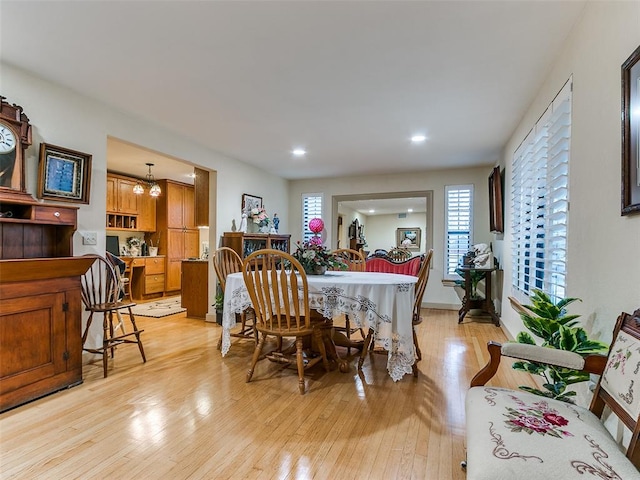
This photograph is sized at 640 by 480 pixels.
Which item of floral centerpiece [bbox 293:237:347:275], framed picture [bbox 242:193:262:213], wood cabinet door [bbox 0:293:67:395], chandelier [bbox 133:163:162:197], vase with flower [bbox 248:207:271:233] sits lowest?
wood cabinet door [bbox 0:293:67:395]

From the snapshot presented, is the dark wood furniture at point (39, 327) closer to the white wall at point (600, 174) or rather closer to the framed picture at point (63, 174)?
the framed picture at point (63, 174)

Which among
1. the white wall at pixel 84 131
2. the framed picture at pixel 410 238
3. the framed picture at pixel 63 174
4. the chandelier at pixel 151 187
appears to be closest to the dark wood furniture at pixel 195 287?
the white wall at pixel 84 131

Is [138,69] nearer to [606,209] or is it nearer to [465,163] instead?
[606,209]

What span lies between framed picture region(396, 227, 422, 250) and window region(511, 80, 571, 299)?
825 cm

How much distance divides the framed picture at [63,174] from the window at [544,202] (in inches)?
141

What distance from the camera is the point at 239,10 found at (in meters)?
1.83

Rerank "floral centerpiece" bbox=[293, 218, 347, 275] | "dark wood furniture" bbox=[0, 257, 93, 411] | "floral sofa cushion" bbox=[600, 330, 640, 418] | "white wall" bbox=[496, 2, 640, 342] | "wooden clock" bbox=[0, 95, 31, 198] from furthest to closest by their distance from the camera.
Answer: "floral centerpiece" bbox=[293, 218, 347, 275] → "wooden clock" bbox=[0, 95, 31, 198] → "dark wood furniture" bbox=[0, 257, 93, 411] → "white wall" bbox=[496, 2, 640, 342] → "floral sofa cushion" bbox=[600, 330, 640, 418]

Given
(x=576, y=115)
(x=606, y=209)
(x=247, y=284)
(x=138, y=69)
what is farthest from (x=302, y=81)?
(x=606, y=209)

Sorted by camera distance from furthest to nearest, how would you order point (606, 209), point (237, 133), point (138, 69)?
point (237, 133)
point (138, 69)
point (606, 209)

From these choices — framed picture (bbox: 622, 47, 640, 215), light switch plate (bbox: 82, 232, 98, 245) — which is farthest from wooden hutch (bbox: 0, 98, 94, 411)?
framed picture (bbox: 622, 47, 640, 215)

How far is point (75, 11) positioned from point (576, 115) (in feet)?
9.29

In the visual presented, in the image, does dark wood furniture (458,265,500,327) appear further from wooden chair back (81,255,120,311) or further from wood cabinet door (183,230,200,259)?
wood cabinet door (183,230,200,259)

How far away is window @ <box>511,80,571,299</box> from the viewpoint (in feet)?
7.17

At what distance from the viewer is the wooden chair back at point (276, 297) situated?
2424 millimetres
